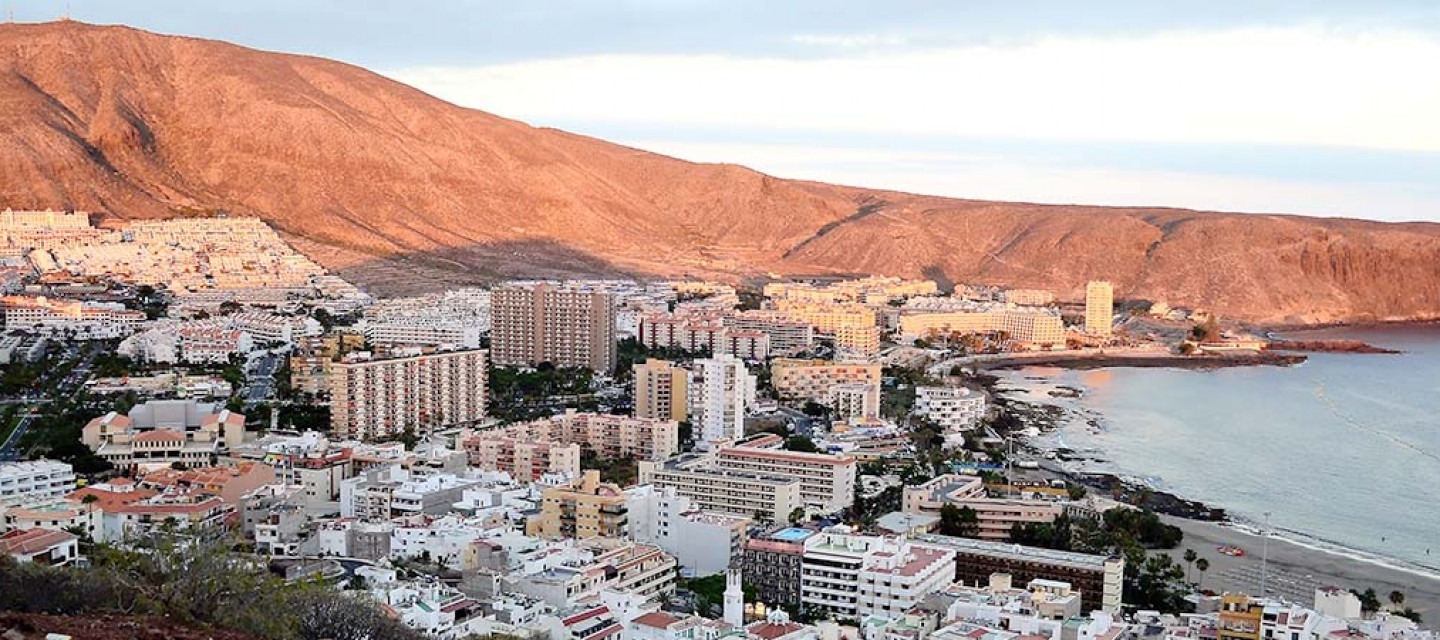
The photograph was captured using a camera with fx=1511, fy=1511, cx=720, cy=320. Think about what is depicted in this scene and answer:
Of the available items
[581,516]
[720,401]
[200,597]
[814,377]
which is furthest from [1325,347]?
[200,597]

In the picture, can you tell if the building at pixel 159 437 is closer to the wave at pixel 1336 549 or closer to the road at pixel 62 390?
the road at pixel 62 390

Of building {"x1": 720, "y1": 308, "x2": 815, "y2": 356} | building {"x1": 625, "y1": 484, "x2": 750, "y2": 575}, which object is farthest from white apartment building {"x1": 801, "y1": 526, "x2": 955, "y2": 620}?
building {"x1": 720, "y1": 308, "x2": 815, "y2": 356}

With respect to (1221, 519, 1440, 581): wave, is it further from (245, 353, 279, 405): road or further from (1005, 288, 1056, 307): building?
(1005, 288, 1056, 307): building

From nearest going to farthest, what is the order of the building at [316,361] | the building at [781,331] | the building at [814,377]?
1. the building at [316,361]
2. the building at [814,377]
3. the building at [781,331]

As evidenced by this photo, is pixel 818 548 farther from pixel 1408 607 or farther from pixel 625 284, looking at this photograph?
pixel 625 284

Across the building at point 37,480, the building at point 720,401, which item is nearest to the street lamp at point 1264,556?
the building at point 720,401

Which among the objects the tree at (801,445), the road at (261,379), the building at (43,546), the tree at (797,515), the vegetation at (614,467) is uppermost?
the road at (261,379)
